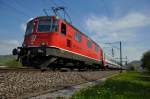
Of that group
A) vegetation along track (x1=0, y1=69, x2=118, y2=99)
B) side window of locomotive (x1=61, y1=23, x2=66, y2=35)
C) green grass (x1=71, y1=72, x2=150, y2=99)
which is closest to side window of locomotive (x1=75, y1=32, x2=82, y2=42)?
side window of locomotive (x1=61, y1=23, x2=66, y2=35)

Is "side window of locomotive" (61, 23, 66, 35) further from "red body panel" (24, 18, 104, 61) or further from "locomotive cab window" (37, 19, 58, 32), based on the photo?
"locomotive cab window" (37, 19, 58, 32)

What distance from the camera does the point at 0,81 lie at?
9102 mm

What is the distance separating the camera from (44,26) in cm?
1717

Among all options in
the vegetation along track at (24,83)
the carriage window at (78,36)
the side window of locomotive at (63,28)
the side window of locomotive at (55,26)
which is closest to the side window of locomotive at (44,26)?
the side window of locomotive at (55,26)

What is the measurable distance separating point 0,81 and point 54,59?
7.25m

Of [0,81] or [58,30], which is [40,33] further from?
[0,81]

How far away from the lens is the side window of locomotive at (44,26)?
16931 mm

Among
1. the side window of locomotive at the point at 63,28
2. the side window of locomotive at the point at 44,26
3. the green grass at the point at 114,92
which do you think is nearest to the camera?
Result: the green grass at the point at 114,92

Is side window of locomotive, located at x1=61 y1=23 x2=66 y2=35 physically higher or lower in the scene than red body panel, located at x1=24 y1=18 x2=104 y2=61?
higher

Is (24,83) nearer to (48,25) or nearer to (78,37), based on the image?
(48,25)

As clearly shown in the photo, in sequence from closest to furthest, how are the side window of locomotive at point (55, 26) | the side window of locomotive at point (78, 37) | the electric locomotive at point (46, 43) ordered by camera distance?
the electric locomotive at point (46, 43) < the side window of locomotive at point (55, 26) < the side window of locomotive at point (78, 37)

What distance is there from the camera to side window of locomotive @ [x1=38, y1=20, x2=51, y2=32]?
16931 millimetres

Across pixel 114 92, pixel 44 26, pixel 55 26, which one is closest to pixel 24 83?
pixel 114 92

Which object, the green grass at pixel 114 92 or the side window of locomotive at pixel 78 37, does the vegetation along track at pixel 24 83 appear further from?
the side window of locomotive at pixel 78 37
